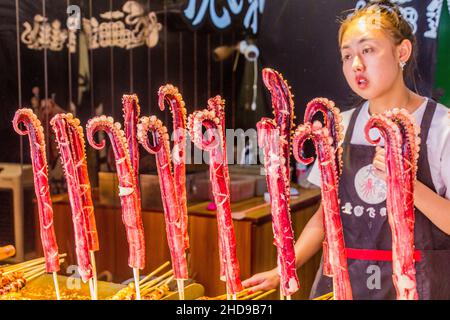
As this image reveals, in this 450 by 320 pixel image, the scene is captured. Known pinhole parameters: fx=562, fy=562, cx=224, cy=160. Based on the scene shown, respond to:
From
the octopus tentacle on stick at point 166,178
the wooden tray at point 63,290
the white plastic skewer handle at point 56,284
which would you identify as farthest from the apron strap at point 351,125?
the white plastic skewer handle at point 56,284

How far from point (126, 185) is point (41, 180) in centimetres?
37

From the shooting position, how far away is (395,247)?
2033 millimetres

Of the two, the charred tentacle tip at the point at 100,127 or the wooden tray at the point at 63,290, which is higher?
the charred tentacle tip at the point at 100,127

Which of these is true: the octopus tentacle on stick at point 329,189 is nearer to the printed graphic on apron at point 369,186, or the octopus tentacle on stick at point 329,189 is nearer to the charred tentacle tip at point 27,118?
the printed graphic on apron at point 369,186

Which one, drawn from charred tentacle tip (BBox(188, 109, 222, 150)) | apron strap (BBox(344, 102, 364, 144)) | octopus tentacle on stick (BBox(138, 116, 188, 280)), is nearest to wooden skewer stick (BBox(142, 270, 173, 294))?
octopus tentacle on stick (BBox(138, 116, 188, 280))

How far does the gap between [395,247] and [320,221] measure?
29 centimetres

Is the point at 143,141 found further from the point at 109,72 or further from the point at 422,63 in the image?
the point at 422,63

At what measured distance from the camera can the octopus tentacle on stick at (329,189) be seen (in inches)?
81.7

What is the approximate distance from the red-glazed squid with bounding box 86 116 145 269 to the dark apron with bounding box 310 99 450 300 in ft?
2.66

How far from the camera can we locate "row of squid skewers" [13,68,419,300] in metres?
2.02

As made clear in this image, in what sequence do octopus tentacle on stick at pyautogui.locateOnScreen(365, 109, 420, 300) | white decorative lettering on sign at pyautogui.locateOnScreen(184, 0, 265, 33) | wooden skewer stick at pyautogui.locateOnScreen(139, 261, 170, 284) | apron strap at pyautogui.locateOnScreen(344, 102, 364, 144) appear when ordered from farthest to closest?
wooden skewer stick at pyautogui.locateOnScreen(139, 261, 170, 284) → white decorative lettering on sign at pyautogui.locateOnScreen(184, 0, 265, 33) → apron strap at pyautogui.locateOnScreen(344, 102, 364, 144) → octopus tentacle on stick at pyautogui.locateOnScreen(365, 109, 420, 300)

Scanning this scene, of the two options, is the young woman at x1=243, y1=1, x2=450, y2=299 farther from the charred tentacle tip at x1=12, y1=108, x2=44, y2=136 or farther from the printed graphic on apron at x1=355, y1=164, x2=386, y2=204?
the charred tentacle tip at x1=12, y1=108, x2=44, y2=136

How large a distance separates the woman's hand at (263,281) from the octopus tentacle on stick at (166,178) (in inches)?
11.3
